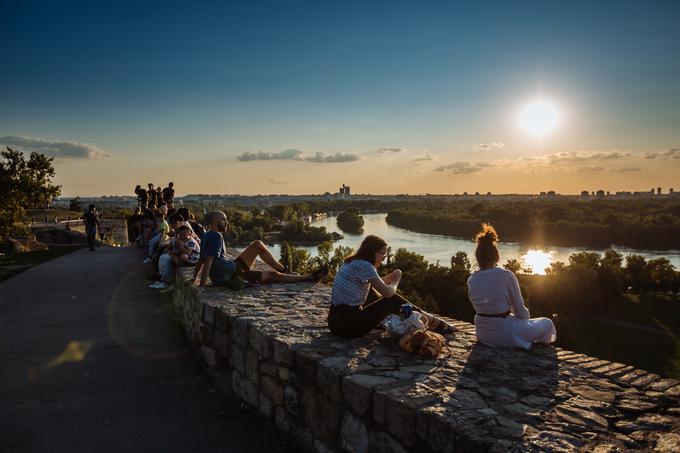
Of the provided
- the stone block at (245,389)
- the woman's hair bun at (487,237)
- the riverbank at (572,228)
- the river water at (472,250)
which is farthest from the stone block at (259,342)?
the riverbank at (572,228)

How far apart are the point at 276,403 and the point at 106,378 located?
223cm

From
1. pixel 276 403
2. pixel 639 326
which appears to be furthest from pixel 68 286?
pixel 639 326

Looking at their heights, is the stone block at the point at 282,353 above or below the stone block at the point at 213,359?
above

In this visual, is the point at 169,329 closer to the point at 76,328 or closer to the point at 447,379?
the point at 76,328

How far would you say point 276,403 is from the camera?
12.9 ft

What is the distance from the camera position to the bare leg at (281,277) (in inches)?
278

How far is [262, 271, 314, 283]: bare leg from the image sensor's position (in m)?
7.05

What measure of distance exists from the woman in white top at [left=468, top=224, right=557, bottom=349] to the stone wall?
0.36 ft

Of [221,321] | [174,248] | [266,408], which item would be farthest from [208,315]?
[174,248]

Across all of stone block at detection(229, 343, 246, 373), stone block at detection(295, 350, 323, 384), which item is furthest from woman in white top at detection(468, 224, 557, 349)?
stone block at detection(229, 343, 246, 373)

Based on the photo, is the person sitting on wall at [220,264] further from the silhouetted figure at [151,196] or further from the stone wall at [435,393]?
the silhouetted figure at [151,196]

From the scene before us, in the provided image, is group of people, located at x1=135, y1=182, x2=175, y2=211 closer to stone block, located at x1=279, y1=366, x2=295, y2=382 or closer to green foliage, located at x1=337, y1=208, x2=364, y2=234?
stone block, located at x1=279, y1=366, x2=295, y2=382

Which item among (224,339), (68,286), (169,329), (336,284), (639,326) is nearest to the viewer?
(336,284)

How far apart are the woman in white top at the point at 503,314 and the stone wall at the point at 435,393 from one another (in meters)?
0.11
